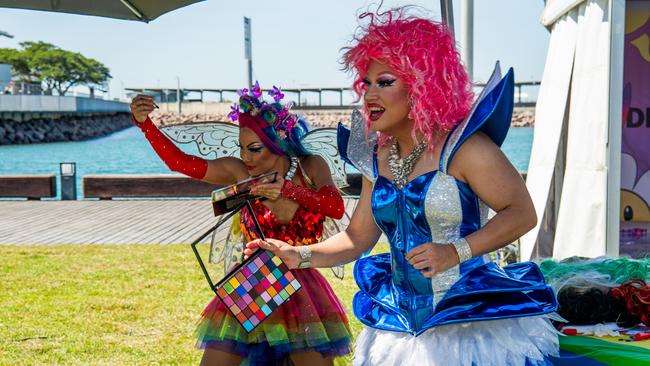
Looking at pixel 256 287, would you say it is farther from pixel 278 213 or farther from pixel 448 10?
pixel 448 10

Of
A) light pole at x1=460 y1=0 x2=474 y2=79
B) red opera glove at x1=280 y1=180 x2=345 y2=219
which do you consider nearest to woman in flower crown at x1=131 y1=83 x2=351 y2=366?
red opera glove at x1=280 y1=180 x2=345 y2=219

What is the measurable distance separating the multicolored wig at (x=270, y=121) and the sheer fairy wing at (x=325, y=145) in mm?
65

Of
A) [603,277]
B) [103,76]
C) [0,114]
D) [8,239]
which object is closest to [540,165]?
[603,277]

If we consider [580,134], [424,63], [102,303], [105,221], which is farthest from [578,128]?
[105,221]

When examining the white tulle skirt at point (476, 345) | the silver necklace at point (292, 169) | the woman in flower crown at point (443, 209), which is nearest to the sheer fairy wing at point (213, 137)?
the silver necklace at point (292, 169)

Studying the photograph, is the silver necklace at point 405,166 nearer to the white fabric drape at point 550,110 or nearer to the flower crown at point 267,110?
the flower crown at point 267,110

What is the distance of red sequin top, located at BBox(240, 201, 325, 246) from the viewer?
303 cm

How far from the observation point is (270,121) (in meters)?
3.06

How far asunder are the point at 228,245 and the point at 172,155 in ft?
1.46

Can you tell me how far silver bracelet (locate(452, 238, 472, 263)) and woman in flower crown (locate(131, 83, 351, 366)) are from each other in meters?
1.06

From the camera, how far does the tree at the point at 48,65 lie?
117625mm

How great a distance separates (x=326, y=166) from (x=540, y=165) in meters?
3.55

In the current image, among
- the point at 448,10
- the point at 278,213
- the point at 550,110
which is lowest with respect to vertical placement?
the point at 278,213

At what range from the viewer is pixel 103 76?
138750mm
